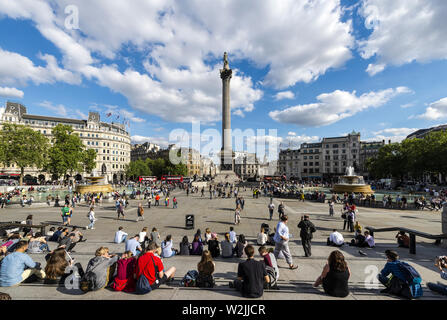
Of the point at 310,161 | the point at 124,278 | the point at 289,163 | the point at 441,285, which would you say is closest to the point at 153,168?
the point at 289,163

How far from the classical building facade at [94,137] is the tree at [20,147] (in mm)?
24177

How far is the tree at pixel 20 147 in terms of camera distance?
137ft

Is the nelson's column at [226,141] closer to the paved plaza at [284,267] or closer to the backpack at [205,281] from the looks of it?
the paved plaza at [284,267]

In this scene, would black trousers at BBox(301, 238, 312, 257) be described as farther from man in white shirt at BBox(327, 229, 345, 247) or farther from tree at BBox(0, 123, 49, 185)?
tree at BBox(0, 123, 49, 185)

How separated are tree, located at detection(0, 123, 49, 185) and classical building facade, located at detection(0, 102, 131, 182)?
2418 centimetres

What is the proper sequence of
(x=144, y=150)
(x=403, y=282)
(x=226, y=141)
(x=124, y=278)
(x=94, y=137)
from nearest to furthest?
(x=403, y=282)
(x=124, y=278)
(x=226, y=141)
(x=94, y=137)
(x=144, y=150)

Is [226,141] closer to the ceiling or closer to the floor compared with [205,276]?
closer to the ceiling

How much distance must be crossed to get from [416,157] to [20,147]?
87124mm

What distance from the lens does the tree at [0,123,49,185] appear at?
4175cm

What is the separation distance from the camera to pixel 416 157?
4388cm

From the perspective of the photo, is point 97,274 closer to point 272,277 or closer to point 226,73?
point 272,277

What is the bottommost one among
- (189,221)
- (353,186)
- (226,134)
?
(189,221)
